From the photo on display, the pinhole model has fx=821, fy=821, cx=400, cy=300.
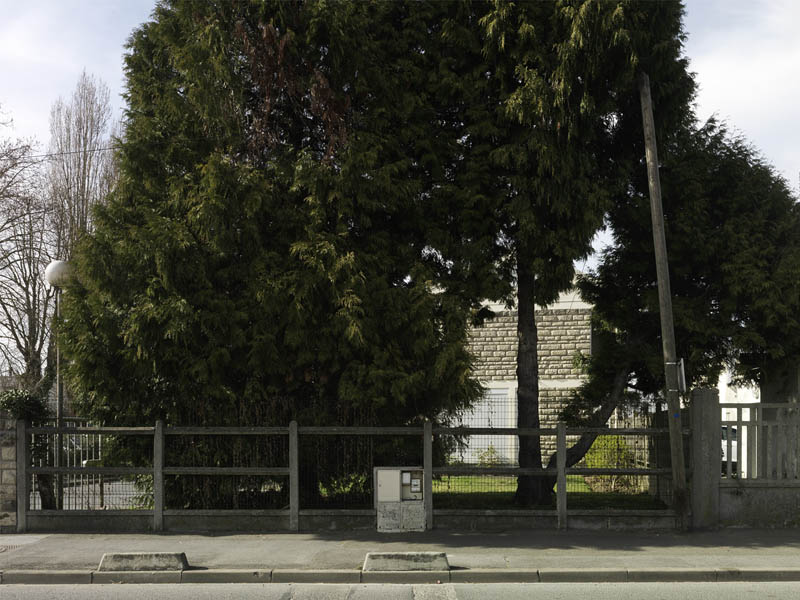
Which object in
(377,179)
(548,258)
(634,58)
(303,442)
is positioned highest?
(634,58)


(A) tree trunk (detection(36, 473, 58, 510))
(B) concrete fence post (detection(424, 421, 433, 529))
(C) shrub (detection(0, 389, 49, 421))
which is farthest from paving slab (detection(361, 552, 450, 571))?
(C) shrub (detection(0, 389, 49, 421))

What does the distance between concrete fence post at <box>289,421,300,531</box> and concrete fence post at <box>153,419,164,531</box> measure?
6.44 feet

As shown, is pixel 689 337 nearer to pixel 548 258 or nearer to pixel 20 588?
pixel 548 258

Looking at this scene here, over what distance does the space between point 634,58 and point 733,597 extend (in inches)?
301

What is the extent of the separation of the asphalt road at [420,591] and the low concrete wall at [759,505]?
3230mm

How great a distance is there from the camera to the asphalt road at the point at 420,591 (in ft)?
28.1

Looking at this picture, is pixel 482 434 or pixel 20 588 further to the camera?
pixel 482 434

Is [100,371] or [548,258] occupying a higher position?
[548,258]

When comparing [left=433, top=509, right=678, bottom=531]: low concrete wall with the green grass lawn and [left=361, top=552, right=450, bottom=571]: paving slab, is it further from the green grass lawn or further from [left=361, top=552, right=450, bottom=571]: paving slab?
[left=361, top=552, right=450, bottom=571]: paving slab

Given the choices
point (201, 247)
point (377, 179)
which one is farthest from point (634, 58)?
point (201, 247)

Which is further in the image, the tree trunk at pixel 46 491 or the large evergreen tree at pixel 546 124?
the tree trunk at pixel 46 491

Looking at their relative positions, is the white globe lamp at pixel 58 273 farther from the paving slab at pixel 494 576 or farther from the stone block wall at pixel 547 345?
the stone block wall at pixel 547 345

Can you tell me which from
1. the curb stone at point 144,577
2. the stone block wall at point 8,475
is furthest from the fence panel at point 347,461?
the stone block wall at point 8,475

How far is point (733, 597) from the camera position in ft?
28.0
